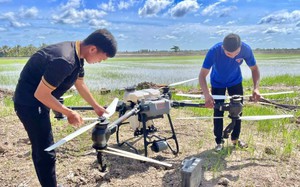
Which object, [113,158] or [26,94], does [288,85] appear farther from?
[26,94]

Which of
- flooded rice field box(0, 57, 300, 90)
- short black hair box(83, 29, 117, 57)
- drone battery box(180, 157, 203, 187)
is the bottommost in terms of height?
flooded rice field box(0, 57, 300, 90)

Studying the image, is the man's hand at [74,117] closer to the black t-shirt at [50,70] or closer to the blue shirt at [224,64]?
the black t-shirt at [50,70]

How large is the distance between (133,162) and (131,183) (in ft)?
2.13

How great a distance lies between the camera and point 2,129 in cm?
626

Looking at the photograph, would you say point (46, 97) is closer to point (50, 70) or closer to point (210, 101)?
point (50, 70)

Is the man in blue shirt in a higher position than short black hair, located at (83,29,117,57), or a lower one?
lower

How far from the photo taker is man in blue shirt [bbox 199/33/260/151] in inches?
170

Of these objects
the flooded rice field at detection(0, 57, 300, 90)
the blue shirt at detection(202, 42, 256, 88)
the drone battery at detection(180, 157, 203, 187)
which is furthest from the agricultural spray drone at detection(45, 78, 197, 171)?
the flooded rice field at detection(0, 57, 300, 90)

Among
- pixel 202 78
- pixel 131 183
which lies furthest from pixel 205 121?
pixel 131 183

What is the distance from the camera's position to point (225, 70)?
15.3 ft

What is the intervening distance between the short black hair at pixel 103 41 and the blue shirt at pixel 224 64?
208 cm

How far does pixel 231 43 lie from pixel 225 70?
1.94 feet

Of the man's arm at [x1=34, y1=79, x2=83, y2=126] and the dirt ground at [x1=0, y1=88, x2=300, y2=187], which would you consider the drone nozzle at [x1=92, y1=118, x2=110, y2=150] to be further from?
the dirt ground at [x1=0, y1=88, x2=300, y2=187]

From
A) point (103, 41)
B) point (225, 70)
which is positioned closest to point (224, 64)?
point (225, 70)
